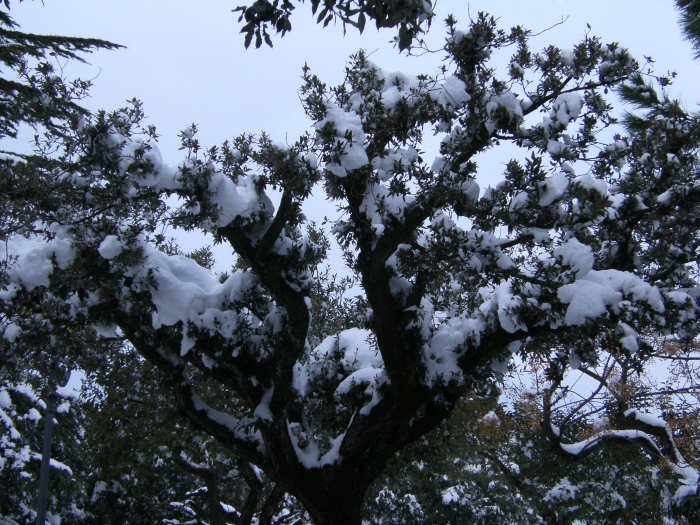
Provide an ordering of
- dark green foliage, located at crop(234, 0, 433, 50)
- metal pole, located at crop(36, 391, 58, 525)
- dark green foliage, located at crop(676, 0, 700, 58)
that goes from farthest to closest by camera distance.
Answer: metal pole, located at crop(36, 391, 58, 525), dark green foliage, located at crop(676, 0, 700, 58), dark green foliage, located at crop(234, 0, 433, 50)

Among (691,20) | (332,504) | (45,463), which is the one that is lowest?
(332,504)

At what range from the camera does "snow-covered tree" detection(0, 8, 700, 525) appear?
6625 mm

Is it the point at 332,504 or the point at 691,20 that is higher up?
the point at 691,20

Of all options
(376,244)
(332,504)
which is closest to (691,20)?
(376,244)

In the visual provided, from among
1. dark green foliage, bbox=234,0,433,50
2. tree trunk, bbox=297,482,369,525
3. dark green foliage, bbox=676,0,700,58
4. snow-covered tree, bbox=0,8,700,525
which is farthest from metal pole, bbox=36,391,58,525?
dark green foliage, bbox=676,0,700,58

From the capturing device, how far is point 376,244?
6922 millimetres

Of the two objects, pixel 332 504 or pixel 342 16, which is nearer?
pixel 342 16

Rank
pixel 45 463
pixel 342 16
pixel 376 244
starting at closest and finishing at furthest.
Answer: pixel 342 16 → pixel 376 244 → pixel 45 463

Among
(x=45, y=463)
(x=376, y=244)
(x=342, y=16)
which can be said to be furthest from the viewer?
(x=45, y=463)

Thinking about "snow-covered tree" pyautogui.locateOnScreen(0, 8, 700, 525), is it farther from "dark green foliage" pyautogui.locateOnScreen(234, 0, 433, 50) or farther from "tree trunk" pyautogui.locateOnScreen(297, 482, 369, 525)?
"dark green foliage" pyautogui.locateOnScreen(234, 0, 433, 50)

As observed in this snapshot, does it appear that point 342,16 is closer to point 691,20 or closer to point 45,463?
point 691,20

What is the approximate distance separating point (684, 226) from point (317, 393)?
562 cm

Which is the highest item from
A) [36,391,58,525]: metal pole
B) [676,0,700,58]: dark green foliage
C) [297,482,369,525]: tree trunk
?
[676,0,700,58]: dark green foliage

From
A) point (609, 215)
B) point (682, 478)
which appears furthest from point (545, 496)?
point (609, 215)
